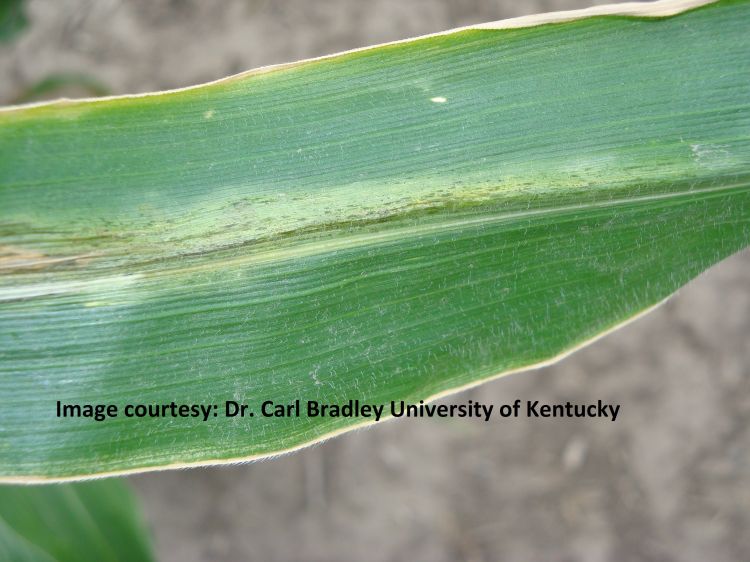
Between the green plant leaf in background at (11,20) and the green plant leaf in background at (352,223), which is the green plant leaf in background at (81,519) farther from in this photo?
the green plant leaf in background at (11,20)

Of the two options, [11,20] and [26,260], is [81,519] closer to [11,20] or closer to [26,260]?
[26,260]

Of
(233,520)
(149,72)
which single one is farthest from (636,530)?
(149,72)

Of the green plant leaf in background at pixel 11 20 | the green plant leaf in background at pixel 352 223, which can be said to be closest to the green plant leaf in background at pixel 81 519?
the green plant leaf in background at pixel 352 223

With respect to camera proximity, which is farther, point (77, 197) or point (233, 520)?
point (233, 520)

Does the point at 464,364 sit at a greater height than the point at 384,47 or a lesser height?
lesser

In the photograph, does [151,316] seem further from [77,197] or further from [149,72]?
[149,72]

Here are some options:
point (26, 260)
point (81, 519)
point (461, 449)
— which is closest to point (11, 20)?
point (26, 260)
